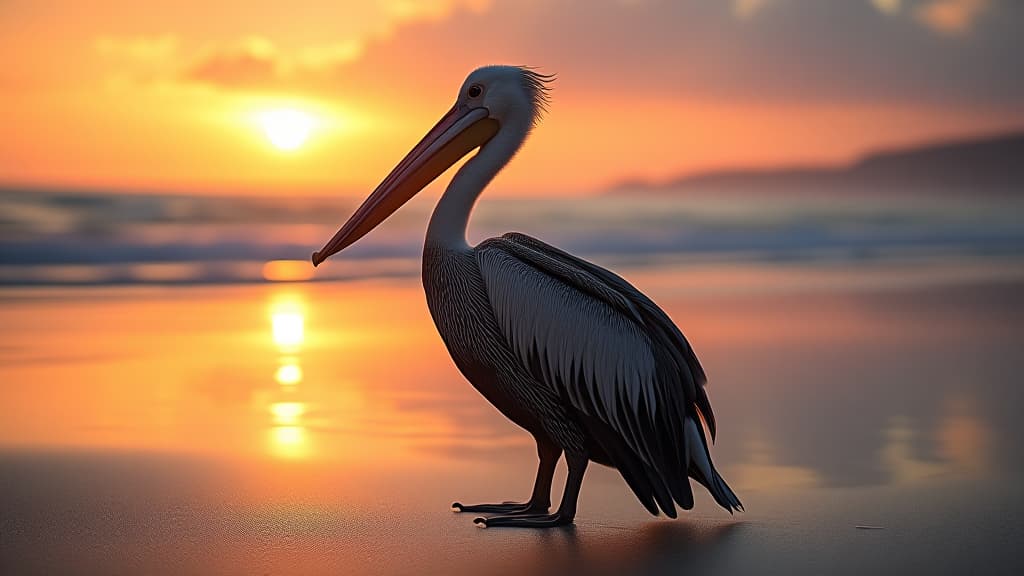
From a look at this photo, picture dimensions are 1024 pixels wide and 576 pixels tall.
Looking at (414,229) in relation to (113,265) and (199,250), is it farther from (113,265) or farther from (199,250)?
(113,265)

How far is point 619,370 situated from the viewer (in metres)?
4.06

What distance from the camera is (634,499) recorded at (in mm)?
4555

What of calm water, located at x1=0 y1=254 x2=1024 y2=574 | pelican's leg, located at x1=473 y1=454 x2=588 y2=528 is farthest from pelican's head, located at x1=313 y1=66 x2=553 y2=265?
pelican's leg, located at x1=473 y1=454 x2=588 y2=528

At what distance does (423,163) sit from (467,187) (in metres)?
0.27

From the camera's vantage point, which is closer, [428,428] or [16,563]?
[16,563]

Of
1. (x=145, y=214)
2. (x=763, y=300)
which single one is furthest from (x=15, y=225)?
(x=763, y=300)

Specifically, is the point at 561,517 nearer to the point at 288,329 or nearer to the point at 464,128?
the point at 464,128

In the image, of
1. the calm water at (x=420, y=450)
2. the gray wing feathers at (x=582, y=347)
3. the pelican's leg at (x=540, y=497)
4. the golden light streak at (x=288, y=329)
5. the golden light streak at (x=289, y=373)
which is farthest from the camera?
the golden light streak at (x=288, y=329)

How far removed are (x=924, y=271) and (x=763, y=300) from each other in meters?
4.05

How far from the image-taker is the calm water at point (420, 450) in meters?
3.80

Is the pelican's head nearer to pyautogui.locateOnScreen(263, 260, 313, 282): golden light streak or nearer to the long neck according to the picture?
the long neck

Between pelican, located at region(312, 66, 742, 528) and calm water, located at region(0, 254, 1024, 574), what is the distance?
186 mm

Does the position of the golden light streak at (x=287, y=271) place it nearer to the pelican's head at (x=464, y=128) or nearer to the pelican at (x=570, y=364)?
the pelican's head at (x=464, y=128)

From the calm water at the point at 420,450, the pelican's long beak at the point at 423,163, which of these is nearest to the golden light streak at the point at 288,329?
the calm water at the point at 420,450
